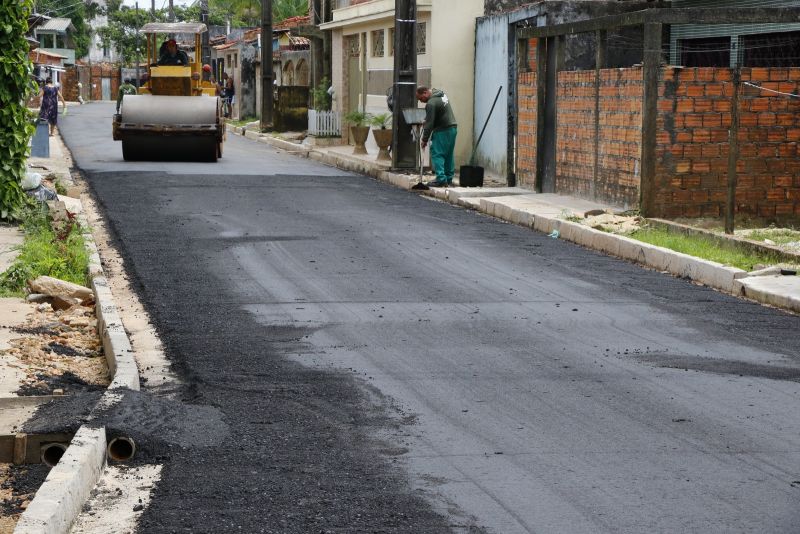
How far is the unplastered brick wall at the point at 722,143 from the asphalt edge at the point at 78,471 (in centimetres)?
919

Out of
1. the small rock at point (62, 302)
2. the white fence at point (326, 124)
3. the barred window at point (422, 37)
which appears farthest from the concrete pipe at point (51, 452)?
the white fence at point (326, 124)

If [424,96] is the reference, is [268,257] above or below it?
below

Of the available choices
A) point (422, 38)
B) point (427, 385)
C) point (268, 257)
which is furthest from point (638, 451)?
point (422, 38)

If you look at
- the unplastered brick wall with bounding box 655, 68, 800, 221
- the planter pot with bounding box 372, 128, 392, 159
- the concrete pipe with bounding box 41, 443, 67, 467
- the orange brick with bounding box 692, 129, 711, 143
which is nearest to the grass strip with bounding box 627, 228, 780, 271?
the unplastered brick wall with bounding box 655, 68, 800, 221

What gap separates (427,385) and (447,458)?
5.04ft

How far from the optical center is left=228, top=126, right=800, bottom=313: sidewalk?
38.1 ft

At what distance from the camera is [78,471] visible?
18.3 ft

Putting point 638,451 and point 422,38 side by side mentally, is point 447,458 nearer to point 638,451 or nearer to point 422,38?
point 638,451

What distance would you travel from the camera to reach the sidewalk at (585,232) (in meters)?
11.6

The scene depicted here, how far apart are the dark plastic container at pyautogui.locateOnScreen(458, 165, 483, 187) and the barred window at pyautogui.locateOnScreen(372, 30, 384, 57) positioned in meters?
12.9

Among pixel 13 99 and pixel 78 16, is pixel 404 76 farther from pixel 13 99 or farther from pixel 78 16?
pixel 78 16

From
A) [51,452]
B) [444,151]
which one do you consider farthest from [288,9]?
[51,452]

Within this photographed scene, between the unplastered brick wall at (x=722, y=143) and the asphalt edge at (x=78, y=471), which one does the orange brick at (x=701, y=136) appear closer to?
the unplastered brick wall at (x=722, y=143)

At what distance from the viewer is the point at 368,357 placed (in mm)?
8594
